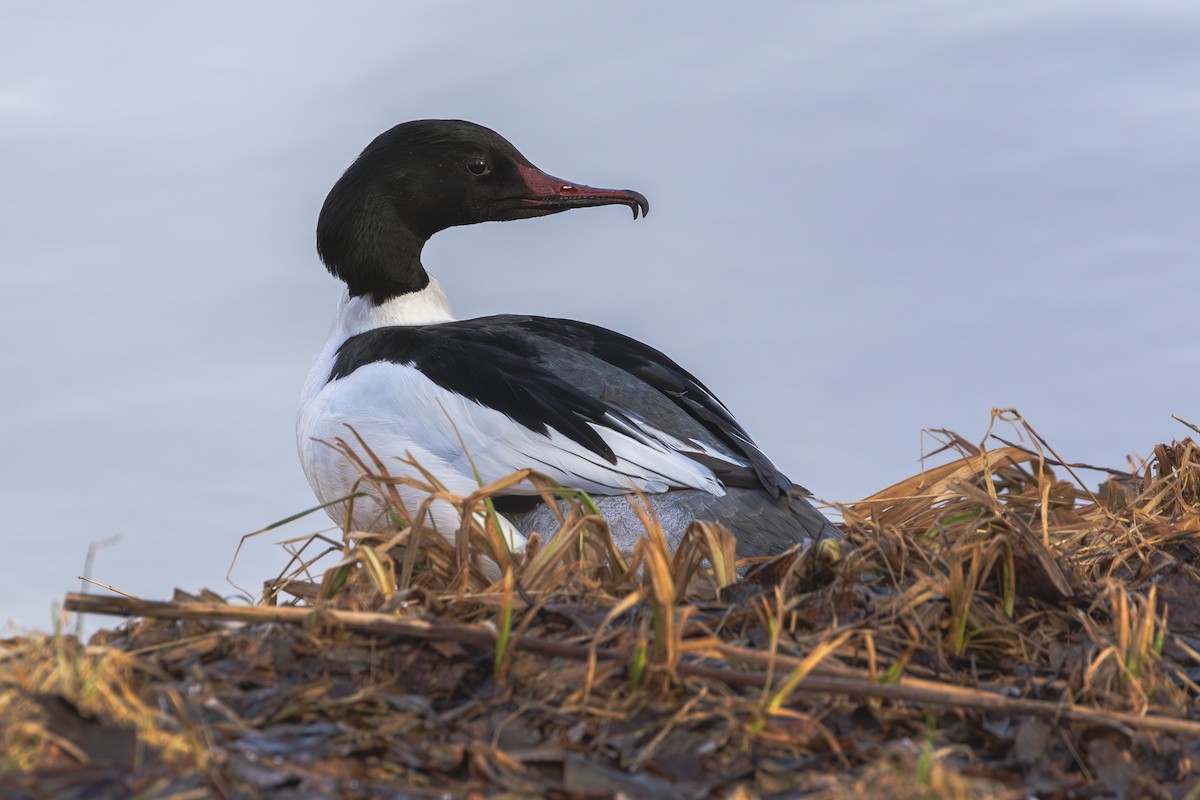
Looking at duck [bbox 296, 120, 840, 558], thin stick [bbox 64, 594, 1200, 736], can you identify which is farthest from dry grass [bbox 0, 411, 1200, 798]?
duck [bbox 296, 120, 840, 558]

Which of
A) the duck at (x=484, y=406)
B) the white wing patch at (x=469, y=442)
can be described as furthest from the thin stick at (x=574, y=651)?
the white wing patch at (x=469, y=442)

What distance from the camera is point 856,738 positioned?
2471 millimetres

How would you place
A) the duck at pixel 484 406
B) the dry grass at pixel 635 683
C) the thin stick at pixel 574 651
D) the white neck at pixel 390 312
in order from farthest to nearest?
the white neck at pixel 390 312 < the duck at pixel 484 406 < the thin stick at pixel 574 651 < the dry grass at pixel 635 683

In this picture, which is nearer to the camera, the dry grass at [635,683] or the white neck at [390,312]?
the dry grass at [635,683]

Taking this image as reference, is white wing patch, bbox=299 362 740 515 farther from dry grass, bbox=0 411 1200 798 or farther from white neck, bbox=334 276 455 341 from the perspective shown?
dry grass, bbox=0 411 1200 798

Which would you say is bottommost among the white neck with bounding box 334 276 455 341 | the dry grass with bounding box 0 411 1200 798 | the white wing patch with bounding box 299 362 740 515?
the dry grass with bounding box 0 411 1200 798

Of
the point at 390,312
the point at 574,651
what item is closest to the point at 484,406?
the point at 390,312

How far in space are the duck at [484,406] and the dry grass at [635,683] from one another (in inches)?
27.5

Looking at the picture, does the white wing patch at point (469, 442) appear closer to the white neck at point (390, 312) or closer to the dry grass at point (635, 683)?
the white neck at point (390, 312)

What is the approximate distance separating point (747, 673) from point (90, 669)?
1188 millimetres

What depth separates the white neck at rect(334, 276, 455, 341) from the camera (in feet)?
19.4

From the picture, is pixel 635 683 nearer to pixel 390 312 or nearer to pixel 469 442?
pixel 469 442

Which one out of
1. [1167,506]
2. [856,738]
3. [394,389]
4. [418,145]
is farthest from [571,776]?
[418,145]

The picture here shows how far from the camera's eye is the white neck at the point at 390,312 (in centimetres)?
593
